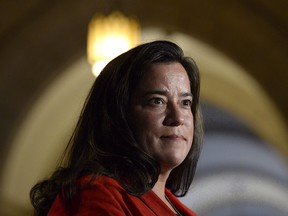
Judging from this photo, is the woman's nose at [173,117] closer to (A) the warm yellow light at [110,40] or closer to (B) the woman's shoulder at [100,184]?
(B) the woman's shoulder at [100,184]

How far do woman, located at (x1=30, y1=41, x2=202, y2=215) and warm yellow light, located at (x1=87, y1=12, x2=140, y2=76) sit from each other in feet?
20.0

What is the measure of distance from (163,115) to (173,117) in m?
0.03

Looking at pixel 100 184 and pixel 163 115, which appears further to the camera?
pixel 163 115

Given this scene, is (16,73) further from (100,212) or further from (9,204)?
(100,212)

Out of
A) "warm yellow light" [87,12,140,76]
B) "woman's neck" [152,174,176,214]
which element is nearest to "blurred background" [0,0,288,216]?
"warm yellow light" [87,12,140,76]

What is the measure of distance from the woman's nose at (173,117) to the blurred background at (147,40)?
7352 millimetres

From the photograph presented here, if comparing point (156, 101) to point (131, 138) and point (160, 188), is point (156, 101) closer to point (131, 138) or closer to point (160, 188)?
point (131, 138)

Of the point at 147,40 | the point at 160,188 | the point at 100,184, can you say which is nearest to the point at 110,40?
the point at 147,40

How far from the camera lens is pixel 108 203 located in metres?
2.05

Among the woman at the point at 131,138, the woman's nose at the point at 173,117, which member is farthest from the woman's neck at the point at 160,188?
the woman's nose at the point at 173,117

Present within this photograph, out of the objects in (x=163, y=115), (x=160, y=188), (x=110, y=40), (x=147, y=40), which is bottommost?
(x=160, y=188)

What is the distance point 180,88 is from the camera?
235 centimetres

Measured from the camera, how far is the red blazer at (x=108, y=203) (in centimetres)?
205

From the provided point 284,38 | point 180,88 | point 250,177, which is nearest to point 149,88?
point 180,88
